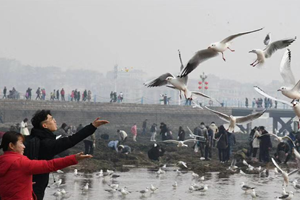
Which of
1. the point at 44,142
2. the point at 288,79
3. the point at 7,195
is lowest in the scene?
the point at 7,195

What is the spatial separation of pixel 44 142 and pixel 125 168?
13.7 metres

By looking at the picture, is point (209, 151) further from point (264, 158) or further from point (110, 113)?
point (110, 113)

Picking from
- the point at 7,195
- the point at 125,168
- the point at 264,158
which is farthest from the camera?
the point at 264,158

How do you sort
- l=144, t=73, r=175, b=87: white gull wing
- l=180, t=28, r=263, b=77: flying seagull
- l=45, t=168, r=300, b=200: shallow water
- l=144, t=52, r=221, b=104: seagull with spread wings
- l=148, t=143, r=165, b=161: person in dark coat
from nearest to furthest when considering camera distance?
1. l=180, t=28, r=263, b=77: flying seagull
2. l=144, t=52, r=221, b=104: seagull with spread wings
3. l=144, t=73, r=175, b=87: white gull wing
4. l=45, t=168, r=300, b=200: shallow water
5. l=148, t=143, r=165, b=161: person in dark coat

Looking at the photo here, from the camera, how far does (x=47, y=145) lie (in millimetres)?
5836

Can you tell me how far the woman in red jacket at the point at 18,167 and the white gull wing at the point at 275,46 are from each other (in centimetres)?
457

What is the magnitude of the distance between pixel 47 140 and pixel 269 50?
13.5ft

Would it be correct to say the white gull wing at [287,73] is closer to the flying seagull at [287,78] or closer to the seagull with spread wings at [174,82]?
the flying seagull at [287,78]

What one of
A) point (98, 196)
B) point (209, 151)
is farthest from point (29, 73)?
point (98, 196)

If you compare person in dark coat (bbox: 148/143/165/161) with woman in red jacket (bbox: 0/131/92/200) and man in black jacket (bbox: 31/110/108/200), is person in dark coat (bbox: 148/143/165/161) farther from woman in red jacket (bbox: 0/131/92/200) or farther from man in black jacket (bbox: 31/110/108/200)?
woman in red jacket (bbox: 0/131/92/200)

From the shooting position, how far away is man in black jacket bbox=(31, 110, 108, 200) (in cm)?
572

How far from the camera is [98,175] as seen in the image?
16.3 meters

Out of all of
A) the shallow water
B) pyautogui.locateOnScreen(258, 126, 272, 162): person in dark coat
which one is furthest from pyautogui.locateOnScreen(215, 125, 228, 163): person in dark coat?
the shallow water

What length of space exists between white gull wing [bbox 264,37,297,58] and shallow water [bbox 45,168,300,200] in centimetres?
407
